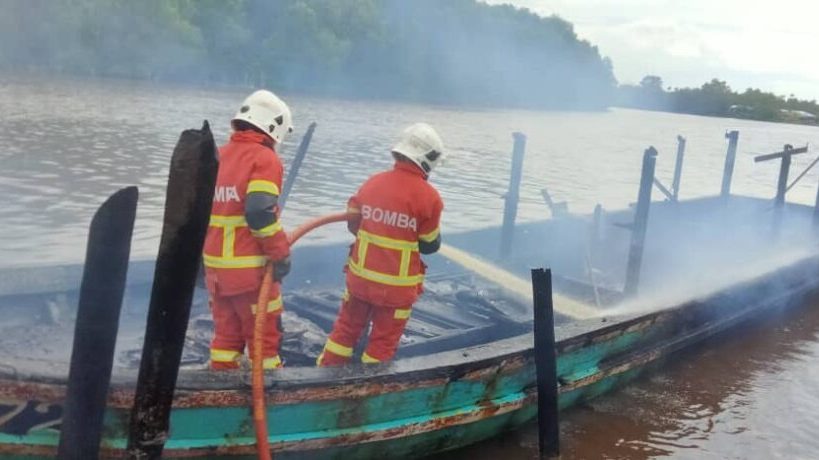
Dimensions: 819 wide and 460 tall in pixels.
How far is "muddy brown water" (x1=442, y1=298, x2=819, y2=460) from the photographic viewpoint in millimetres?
5738

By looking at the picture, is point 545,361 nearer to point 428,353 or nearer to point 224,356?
point 428,353

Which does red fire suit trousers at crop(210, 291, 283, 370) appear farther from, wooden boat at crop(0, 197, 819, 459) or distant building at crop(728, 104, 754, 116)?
distant building at crop(728, 104, 754, 116)

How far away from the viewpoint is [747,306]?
814cm

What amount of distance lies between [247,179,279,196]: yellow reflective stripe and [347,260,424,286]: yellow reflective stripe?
2.83 ft

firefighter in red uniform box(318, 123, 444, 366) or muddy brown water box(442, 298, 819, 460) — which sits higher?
firefighter in red uniform box(318, 123, 444, 366)

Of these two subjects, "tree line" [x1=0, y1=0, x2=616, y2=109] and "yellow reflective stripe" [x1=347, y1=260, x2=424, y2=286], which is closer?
"yellow reflective stripe" [x1=347, y1=260, x2=424, y2=286]

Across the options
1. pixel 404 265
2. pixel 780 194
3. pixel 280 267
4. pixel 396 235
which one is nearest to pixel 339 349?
pixel 404 265

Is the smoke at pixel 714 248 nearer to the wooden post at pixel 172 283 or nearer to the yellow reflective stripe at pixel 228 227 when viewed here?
the yellow reflective stripe at pixel 228 227

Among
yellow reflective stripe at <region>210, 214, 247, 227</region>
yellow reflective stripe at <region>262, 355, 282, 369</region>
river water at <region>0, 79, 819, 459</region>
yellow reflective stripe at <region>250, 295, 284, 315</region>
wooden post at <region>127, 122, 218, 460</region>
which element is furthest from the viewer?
river water at <region>0, 79, 819, 459</region>

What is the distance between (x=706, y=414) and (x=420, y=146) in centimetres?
379

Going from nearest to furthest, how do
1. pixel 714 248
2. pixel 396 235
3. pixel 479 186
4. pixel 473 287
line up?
pixel 396 235, pixel 473 287, pixel 714 248, pixel 479 186

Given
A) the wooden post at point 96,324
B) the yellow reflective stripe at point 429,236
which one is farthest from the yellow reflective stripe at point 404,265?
the wooden post at point 96,324

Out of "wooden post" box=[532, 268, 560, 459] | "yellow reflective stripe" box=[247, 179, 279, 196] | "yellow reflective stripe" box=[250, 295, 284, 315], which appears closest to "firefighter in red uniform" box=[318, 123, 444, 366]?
"yellow reflective stripe" box=[250, 295, 284, 315]

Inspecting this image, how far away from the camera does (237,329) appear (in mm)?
4270
